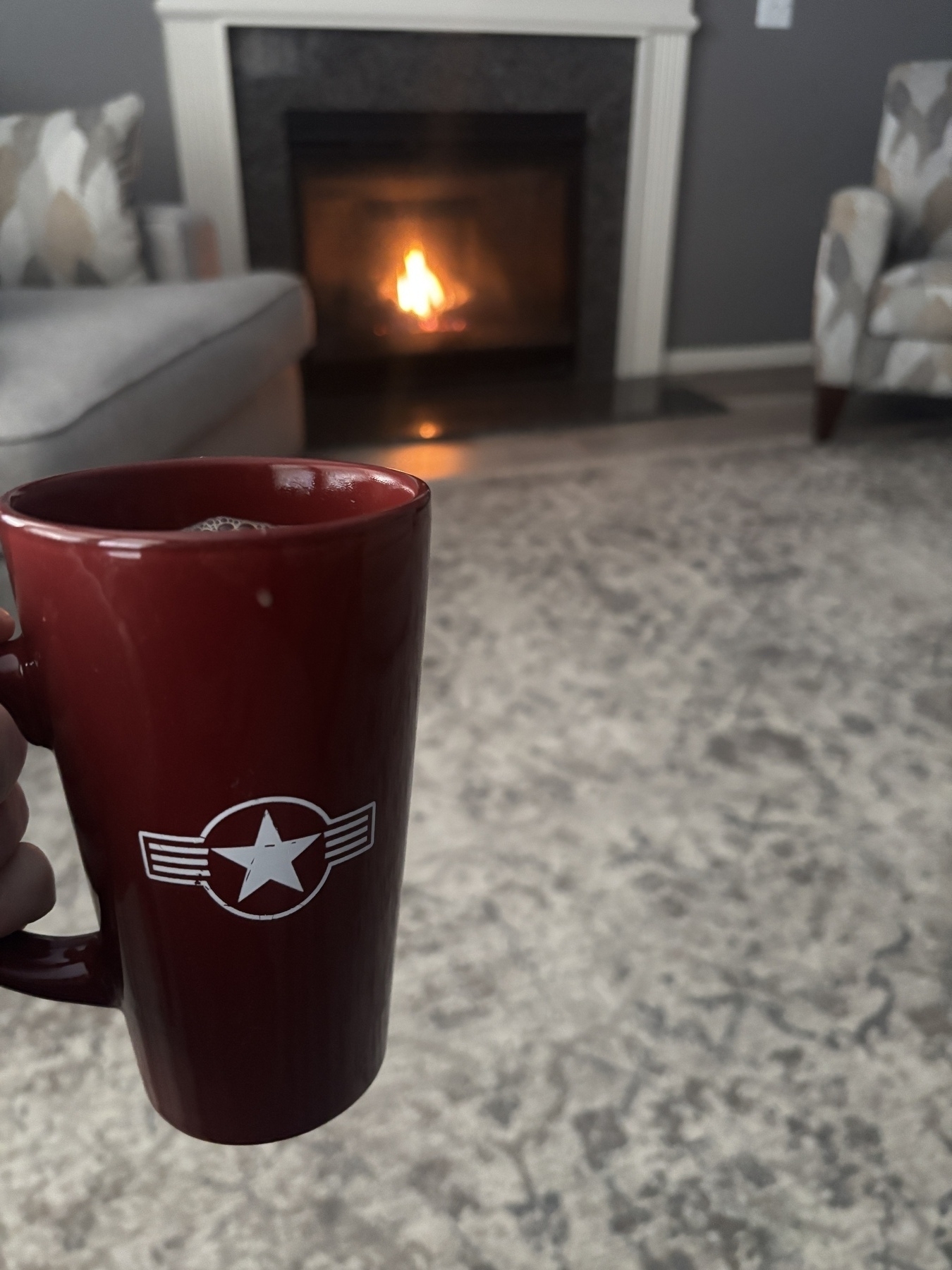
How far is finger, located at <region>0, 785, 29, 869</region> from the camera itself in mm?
254

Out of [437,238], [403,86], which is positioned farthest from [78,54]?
[437,238]

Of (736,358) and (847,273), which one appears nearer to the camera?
(847,273)

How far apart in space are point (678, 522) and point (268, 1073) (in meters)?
1.40

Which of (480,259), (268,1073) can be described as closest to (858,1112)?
(268,1073)

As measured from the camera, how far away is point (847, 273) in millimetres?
2068

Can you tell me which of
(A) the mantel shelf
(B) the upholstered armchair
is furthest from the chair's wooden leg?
(A) the mantel shelf

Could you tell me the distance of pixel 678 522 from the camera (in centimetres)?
157

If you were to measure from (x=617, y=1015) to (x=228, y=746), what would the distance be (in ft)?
1.36

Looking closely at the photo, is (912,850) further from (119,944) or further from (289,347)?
(289,347)

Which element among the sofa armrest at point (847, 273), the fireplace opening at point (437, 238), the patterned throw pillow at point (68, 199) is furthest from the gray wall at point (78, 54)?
the sofa armrest at point (847, 273)

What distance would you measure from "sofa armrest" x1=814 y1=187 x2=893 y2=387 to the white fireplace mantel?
0.94 meters

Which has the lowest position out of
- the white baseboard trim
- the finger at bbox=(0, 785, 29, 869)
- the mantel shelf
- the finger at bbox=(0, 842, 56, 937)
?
the white baseboard trim

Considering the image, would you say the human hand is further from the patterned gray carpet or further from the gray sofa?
the gray sofa

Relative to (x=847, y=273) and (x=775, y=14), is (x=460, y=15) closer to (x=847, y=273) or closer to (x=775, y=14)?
(x=775, y=14)
